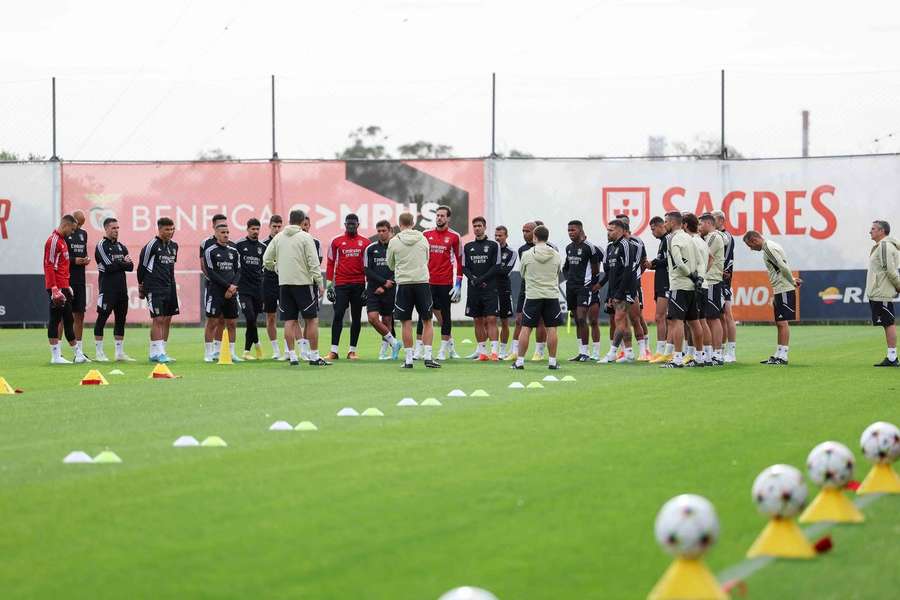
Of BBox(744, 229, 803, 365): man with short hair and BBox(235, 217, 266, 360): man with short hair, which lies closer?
BBox(744, 229, 803, 365): man with short hair

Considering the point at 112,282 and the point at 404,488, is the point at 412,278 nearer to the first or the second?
the point at 112,282

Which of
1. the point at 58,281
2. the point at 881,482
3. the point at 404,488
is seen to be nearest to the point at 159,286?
the point at 58,281

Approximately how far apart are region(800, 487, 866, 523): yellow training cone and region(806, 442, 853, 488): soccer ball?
0.28 ft

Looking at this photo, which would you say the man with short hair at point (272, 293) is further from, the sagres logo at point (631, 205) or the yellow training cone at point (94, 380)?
the sagres logo at point (631, 205)

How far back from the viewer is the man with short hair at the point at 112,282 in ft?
71.4

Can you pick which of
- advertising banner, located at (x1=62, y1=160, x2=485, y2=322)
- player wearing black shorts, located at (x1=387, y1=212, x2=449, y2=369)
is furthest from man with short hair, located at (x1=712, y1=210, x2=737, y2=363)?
advertising banner, located at (x1=62, y1=160, x2=485, y2=322)

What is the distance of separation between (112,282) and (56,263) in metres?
1.06

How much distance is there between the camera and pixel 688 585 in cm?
527

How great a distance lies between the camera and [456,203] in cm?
3328

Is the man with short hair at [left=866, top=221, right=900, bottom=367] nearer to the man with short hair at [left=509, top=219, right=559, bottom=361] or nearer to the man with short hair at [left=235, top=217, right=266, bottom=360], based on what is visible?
the man with short hair at [left=509, top=219, right=559, bottom=361]

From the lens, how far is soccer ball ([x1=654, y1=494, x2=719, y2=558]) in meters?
5.27

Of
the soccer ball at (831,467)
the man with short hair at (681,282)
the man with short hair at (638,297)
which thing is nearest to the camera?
the soccer ball at (831,467)

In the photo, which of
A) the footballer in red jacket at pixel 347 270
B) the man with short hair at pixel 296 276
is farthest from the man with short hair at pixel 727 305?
the man with short hair at pixel 296 276

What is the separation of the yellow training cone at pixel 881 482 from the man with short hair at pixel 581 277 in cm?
1344
